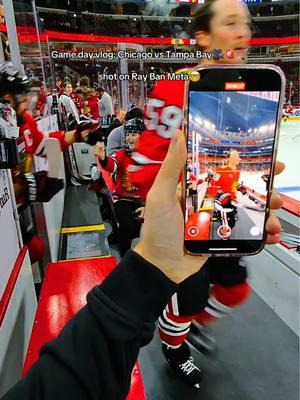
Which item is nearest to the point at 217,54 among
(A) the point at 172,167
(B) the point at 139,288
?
(A) the point at 172,167

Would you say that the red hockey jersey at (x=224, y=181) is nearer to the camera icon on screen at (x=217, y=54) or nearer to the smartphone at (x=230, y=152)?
the smartphone at (x=230, y=152)

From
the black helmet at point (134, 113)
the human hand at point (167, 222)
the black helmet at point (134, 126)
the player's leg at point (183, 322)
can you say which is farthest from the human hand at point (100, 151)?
the human hand at point (167, 222)

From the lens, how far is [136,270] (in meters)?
0.31

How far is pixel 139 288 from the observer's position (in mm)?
305

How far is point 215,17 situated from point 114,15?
2794 mm

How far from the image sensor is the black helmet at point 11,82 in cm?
106

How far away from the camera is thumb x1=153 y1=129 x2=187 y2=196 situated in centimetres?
34

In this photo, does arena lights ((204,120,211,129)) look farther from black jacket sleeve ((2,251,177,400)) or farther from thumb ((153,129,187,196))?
black jacket sleeve ((2,251,177,400))

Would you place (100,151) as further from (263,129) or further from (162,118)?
(263,129)

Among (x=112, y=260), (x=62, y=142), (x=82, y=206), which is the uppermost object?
(x=62, y=142)

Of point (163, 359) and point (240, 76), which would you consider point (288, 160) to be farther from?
point (240, 76)

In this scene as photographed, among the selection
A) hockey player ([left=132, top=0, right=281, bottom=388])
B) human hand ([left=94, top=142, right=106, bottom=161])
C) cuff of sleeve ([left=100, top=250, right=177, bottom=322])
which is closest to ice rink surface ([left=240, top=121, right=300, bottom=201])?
hockey player ([left=132, top=0, right=281, bottom=388])

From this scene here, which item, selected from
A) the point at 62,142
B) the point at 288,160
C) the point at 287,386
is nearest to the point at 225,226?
the point at 287,386

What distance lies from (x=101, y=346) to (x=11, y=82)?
3.40 ft
